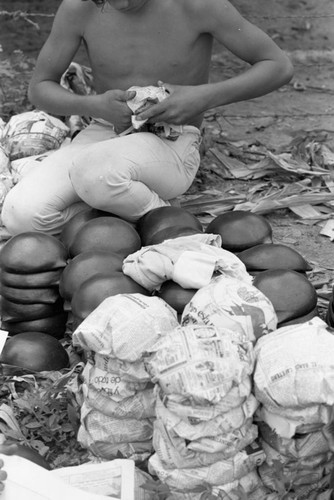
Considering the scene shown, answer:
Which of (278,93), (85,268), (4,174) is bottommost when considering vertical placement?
(278,93)

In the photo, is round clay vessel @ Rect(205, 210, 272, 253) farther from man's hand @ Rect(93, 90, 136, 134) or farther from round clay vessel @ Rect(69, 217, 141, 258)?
man's hand @ Rect(93, 90, 136, 134)

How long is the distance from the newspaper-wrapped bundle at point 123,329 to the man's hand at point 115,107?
184 cm

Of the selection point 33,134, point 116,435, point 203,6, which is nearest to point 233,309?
point 116,435

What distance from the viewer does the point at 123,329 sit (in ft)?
9.23

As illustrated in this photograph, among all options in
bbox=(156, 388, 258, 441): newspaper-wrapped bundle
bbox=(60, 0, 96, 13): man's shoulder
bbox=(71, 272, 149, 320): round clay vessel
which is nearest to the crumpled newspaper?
bbox=(60, 0, 96, 13): man's shoulder

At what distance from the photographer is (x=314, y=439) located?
265 centimetres

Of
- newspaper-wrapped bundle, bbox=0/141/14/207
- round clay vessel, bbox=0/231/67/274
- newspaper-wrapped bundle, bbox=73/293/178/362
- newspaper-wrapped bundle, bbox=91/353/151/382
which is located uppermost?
newspaper-wrapped bundle, bbox=73/293/178/362

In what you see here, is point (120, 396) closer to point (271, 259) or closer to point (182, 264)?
point (182, 264)

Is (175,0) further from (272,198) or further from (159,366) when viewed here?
(159,366)

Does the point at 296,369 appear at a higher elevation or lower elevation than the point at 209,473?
higher

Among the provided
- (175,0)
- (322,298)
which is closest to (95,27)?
(175,0)

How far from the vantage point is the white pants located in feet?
14.2

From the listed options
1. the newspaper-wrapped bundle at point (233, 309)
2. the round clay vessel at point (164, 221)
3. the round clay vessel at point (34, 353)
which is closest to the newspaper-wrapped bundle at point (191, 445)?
the newspaper-wrapped bundle at point (233, 309)

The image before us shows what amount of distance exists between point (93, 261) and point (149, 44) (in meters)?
1.64
